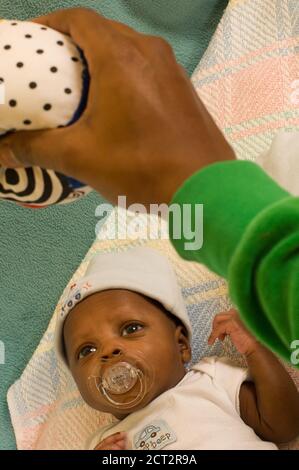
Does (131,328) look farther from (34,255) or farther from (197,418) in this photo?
(34,255)

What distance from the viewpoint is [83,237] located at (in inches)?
47.3

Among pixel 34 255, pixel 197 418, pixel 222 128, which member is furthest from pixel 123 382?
pixel 222 128

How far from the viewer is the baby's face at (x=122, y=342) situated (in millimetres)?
944

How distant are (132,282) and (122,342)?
0.37 ft

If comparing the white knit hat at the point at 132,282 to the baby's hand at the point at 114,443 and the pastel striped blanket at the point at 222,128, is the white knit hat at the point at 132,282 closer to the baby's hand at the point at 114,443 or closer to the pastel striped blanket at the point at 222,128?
the pastel striped blanket at the point at 222,128

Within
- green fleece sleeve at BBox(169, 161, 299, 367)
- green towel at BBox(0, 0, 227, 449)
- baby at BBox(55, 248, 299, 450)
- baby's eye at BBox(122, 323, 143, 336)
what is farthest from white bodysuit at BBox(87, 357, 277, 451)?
green fleece sleeve at BBox(169, 161, 299, 367)

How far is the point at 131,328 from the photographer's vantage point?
979 millimetres

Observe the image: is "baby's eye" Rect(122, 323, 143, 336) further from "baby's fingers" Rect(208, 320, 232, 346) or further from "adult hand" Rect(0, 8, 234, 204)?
"adult hand" Rect(0, 8, 234, 204)

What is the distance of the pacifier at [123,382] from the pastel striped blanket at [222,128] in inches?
5.6

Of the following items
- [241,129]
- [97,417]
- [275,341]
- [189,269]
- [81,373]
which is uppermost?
[275,341]

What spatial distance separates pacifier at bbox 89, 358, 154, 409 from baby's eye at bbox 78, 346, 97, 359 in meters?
0.04
